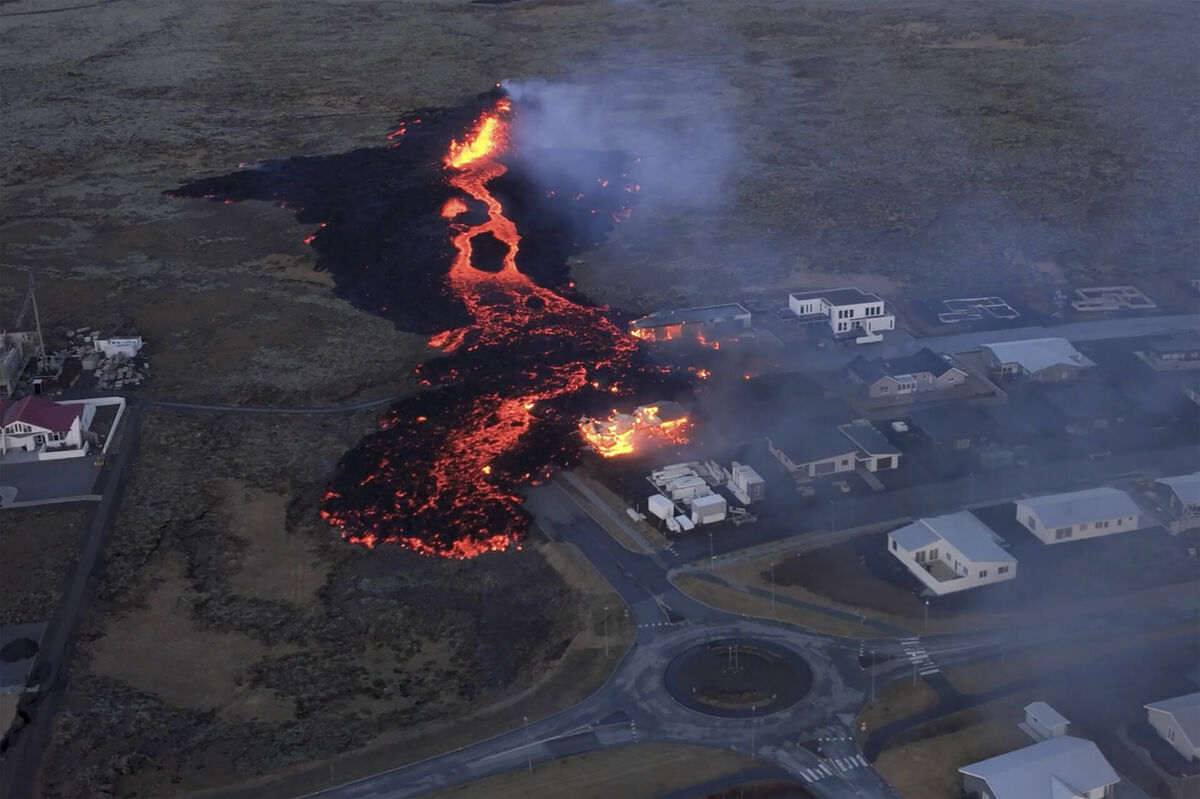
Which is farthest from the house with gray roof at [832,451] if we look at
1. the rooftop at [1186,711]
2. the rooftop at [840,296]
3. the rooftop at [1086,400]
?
the rooftop at [1186,711]

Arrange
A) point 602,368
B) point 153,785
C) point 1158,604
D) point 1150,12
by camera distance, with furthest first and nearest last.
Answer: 1. point 1150,12
2. point 602,368
3. point 1158,604
4. point 153,785

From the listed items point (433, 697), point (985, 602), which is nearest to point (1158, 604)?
point (985, 602)

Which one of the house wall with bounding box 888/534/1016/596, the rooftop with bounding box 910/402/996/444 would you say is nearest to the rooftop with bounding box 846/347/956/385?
the rooftop with bounding box 910/402/996/444

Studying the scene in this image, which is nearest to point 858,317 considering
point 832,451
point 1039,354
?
point 1039,354

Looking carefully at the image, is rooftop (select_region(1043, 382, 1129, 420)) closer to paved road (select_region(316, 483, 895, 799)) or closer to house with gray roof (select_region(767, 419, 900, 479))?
house with gray roof (select_region(767, 419, 900, 479))

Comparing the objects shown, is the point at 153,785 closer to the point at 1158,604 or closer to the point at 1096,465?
the point at 1158,604

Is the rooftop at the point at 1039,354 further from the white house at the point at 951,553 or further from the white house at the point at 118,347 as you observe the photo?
the white house at the point at 118,347
